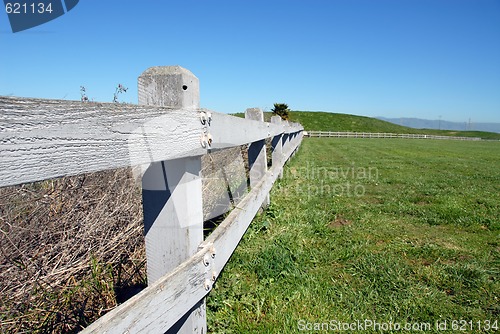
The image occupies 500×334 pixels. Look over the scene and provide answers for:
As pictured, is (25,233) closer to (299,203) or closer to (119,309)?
(119,309)

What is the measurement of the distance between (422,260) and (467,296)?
0.68 metres

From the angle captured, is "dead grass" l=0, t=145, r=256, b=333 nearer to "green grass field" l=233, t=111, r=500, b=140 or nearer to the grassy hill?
"green grass field" l=233, t=111, r=500, b=140

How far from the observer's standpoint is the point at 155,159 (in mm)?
1244

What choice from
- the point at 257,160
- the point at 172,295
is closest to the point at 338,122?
the point at 257,160

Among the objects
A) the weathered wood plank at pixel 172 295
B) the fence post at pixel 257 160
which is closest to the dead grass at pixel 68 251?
the weathered wood plank at pixel 172 295

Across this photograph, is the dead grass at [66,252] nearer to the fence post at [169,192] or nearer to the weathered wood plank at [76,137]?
the fence post at [169,192]

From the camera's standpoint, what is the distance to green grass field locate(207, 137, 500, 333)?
2.34 m

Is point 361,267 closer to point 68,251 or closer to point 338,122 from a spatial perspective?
point 68,251

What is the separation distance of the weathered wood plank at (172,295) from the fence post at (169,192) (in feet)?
0.43

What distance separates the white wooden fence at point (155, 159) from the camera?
787 mm

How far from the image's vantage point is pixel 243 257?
10.2 feet

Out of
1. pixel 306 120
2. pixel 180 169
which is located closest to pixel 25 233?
pixel 180 169

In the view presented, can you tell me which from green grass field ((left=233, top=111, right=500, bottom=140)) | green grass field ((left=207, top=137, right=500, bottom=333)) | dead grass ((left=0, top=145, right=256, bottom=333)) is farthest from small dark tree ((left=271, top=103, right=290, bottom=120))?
dead grass ((left=0, top=145, right=256, bottom=333))

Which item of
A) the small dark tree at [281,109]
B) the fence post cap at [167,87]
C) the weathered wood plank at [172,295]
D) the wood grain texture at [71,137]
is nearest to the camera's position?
the wood grain texture at [71,137]
